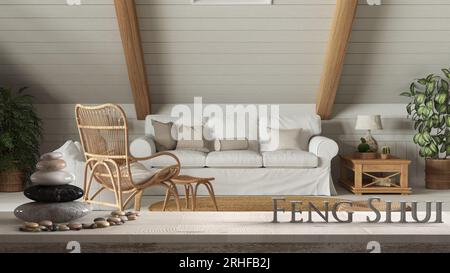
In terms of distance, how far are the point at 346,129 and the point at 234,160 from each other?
5.45 ft

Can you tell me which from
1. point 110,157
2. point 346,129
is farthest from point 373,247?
point 346,129

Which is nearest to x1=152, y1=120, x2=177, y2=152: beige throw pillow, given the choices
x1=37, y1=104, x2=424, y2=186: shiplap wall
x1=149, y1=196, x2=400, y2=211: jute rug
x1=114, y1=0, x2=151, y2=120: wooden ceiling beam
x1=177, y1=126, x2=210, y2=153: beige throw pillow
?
x1=177, y1=126, x2=210, y2=153: beige throw pillow

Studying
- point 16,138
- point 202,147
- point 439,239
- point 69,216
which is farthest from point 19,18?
point 439,239

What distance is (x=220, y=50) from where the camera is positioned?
7.02m

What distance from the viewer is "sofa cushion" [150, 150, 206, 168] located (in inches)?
272

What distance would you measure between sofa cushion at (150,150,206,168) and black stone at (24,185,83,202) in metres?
3.90

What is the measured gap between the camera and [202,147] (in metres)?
7.36

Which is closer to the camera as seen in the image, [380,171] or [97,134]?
[97,134]

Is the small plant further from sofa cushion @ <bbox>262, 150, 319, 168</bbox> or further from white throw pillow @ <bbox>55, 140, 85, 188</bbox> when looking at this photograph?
white throw pillow @ <bbox>55, 140, 85, 188</bbox>

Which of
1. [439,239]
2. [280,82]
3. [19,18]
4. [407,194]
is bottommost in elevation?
[407,194]

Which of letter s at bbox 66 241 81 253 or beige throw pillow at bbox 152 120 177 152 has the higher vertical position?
beige throw pillow at bbox 152 120 177 152

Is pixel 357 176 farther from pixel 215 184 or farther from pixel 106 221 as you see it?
pixel 106 221

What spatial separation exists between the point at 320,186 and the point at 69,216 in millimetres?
4328

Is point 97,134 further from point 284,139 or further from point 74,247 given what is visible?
point 284,139
